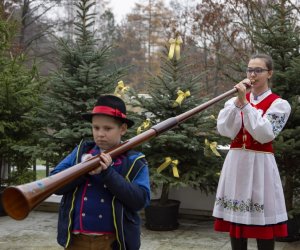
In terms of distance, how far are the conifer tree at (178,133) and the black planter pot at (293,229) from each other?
3.32 ft

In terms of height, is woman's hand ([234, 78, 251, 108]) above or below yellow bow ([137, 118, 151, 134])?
above

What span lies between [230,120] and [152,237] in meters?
2.38

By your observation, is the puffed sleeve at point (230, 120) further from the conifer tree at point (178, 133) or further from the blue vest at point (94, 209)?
the conifer tree at point (178, 133)

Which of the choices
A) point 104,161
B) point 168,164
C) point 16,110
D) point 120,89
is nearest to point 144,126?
point 168,164

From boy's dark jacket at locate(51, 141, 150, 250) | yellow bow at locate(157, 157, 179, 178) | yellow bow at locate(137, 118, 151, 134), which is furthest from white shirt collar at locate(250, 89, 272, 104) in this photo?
yellow bow at locate(137, 118, 151, 134)

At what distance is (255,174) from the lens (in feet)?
12.6

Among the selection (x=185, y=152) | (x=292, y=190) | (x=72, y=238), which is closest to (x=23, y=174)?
(x=185, y=152)

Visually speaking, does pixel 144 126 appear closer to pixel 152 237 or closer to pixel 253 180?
pixel 152 237

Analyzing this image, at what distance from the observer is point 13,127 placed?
6.62 m

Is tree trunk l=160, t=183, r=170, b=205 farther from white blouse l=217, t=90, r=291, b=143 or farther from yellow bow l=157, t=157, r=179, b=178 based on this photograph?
white blouse l=217, t=90, r=291, b=143

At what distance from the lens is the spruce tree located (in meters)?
6.20

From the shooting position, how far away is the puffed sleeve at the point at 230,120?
149 inches

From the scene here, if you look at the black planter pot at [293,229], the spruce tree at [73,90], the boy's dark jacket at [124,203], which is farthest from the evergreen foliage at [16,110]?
the boy's dark jacket at [124,203]

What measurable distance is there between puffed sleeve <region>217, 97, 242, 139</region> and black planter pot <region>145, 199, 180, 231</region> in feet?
7.68
